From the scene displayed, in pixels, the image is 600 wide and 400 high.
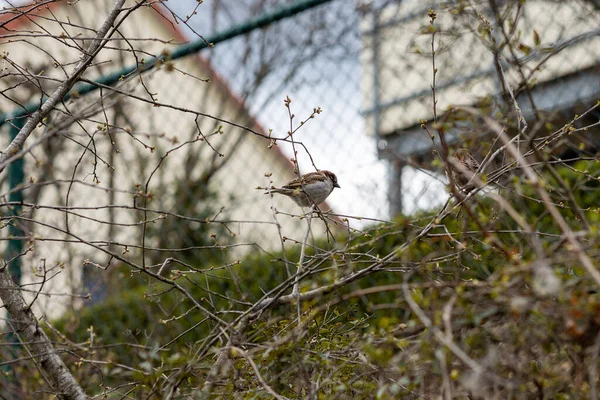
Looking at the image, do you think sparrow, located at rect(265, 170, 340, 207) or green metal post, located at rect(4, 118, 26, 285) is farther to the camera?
green metal post, located at rect(4, 118, 26, 285)

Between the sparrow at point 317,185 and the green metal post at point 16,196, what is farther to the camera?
the green metal post at point 16,196

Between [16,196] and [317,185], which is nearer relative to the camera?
[317,185]

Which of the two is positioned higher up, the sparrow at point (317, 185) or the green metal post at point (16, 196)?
the green metal post at point (16, 196)

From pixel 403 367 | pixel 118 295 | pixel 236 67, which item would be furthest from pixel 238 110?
pixel 403 367

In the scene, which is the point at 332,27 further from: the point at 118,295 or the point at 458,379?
the point at 458,379

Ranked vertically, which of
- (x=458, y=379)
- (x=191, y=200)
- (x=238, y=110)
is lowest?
(x=458, y=379)

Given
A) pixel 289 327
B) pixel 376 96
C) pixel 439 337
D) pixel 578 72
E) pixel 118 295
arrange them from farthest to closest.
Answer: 1. pixel 118 295
2. pixel 376 96
3. pixel 578 72
4. pixel 289 327
5. pixel 439 337

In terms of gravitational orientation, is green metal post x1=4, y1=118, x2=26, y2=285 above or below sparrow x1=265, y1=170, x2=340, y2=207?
above

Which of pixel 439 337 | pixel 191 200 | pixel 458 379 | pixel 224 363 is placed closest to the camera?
pixel 439 337

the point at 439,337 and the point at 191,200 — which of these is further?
the point at 191,200

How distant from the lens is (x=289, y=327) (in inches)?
87.6

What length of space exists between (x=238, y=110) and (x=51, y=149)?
2.06m

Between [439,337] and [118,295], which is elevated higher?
[118,295]

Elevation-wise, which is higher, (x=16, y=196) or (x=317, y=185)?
(x=16, y=196)
